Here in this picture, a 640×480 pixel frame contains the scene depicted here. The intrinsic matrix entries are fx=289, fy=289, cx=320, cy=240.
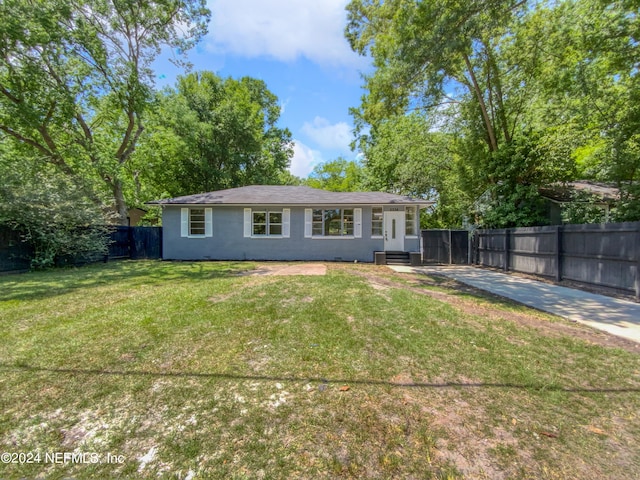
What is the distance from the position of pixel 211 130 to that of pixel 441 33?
1655 cm

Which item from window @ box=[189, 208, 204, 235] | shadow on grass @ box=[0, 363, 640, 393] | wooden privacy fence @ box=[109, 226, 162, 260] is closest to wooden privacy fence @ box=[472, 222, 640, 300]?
shadow on grass @ box=[0, 363, 640, 393]

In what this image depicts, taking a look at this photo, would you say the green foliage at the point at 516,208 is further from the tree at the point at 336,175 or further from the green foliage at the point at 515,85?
the tree at the point at 336,175

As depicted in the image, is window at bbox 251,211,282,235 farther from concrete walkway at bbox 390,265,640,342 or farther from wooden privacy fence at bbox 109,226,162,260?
concrete walkway at bbox 390,265,640,342

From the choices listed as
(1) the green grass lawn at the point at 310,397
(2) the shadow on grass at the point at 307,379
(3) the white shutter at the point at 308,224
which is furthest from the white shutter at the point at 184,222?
(2) the shadow on grass at the point at 307,379

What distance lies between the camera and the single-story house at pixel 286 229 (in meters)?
12.9

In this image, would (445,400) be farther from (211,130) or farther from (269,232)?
(211,130)

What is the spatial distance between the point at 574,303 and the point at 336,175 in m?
28.2

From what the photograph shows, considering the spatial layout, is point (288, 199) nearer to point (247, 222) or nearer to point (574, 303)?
point (247, 222)

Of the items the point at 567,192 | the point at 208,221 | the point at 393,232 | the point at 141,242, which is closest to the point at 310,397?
the point at 393,232

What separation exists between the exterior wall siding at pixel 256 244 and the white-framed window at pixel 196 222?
181 mm

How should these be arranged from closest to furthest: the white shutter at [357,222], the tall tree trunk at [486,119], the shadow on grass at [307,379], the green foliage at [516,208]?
1. the shadow on grass at [307,379]
2. the green foliage at [516,208]
3. the tall tree trunk at [486,119]
4. the white shutter at [357,222]

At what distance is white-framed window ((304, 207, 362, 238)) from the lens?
42.7 feet

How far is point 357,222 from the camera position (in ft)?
42.4

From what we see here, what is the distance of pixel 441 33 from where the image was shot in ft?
26.3
